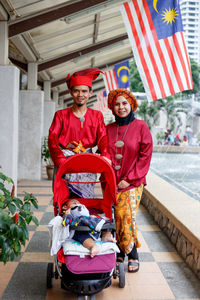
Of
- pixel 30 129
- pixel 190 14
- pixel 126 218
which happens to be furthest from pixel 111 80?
pixel 126 218

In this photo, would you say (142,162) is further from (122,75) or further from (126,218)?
(122,75)

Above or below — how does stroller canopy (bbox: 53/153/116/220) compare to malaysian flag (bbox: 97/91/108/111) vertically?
below

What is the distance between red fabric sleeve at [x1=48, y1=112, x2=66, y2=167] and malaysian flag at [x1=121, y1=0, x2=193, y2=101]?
5.95ft

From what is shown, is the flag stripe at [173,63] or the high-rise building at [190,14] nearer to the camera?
the flag stripe at [173,63]

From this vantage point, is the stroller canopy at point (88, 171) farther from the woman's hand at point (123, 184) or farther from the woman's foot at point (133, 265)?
the woman's foot at point (133, 265)

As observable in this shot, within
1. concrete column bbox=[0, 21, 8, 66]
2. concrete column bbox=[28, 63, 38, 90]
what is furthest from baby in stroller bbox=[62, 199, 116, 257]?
concrete column bbox=[28, 63, 38, 90]

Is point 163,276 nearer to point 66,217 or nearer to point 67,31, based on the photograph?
point 66,217

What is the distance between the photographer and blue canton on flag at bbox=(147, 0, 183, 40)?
4297 mm

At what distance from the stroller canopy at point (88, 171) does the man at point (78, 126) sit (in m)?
0.17

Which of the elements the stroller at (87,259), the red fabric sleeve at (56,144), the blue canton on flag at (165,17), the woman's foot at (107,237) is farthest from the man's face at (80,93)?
the blue canton on flag at (165,17)

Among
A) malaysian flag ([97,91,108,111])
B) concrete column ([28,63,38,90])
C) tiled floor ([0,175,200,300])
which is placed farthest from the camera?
malaysian flag ([97,91,108,111])

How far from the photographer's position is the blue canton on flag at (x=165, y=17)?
4297 millimetres

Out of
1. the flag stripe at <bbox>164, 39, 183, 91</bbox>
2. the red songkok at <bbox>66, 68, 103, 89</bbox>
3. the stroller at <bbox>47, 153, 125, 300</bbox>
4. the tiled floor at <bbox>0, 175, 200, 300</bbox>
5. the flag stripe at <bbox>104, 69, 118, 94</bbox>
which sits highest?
the flag stripe at <bbox>104, 69, 118, 94</bbox>

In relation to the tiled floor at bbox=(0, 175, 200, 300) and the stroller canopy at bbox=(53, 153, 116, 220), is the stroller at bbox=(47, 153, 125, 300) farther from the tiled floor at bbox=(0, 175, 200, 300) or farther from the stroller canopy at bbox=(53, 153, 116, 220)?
the tiled floor at bbox=(0, 175, 200, 300)
